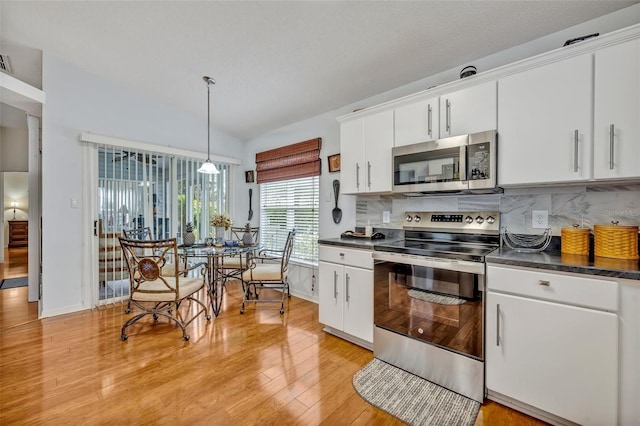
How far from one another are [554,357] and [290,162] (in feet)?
11.0

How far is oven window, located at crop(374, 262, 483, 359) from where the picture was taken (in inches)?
69.6

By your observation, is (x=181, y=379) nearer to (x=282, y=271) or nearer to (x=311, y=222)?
(x=282, y=271)

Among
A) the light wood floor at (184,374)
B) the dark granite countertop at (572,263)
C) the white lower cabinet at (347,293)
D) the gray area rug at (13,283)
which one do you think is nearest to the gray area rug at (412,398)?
the light wood floor at (184,374)

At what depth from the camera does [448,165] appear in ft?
6.86

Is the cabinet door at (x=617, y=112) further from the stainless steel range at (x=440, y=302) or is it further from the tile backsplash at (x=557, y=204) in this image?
the stainless steel range at (x=440, y=302)

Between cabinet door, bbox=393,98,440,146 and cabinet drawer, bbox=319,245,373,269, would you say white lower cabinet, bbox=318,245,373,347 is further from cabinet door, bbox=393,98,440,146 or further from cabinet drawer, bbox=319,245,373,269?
cabinet door, bbox=393,98,440,146

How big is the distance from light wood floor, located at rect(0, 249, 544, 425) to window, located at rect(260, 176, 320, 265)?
1085 millimetres

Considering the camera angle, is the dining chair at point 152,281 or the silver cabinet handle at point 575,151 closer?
the silver cabinet handle at point 575,151

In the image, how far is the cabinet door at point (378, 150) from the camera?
8.12 feet

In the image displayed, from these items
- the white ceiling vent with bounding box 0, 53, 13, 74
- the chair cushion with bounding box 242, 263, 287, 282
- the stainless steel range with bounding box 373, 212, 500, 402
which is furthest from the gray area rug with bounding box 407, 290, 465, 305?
the white ceiling vent with bounding box 0, 53, 13, 74

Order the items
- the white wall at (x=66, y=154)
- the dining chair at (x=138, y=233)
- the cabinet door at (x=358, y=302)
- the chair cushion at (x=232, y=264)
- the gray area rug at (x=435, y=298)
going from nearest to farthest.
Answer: the gray area rug at (x=435, y=298) → the cabinet door at (x=358, y=302) → the white wall at (x=66, y=154) → the dining chair at (x=138, y=233) → the chair cushion at (x=232, y=264)

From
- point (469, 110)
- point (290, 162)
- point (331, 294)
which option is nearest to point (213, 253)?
point (331, 294)

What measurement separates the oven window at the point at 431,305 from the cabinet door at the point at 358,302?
9 centimetres

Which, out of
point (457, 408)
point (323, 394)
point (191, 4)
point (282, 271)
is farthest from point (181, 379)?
point (191, 4)
